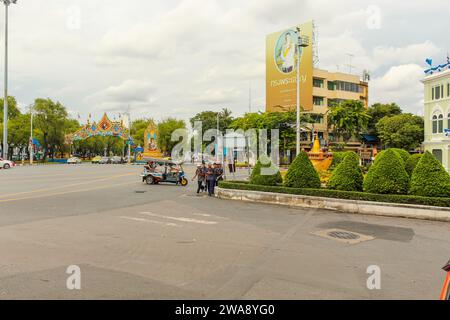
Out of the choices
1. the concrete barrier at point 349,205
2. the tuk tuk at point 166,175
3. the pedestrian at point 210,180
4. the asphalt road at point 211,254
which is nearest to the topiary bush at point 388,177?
the concrete barrier at point 349,205

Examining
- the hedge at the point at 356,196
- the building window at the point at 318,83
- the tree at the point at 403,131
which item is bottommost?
the hedge at the point at 356,196

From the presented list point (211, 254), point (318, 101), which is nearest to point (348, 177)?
point (211, 254)

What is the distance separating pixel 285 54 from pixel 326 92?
60.6ft

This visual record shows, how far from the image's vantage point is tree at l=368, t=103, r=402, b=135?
62.9 meters

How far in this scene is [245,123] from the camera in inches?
2146

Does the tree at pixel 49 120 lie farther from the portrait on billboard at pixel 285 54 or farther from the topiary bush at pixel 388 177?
the topiary bush at pixel 388 177

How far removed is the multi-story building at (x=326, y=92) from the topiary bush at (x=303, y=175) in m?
43.6

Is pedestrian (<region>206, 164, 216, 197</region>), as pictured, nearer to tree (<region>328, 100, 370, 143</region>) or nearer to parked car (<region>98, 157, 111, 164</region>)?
tree (<region>328, 100, 370, 143</region>)

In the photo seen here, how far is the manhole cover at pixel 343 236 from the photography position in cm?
994

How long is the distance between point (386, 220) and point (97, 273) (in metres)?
9.87

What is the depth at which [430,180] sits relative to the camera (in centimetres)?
1384
